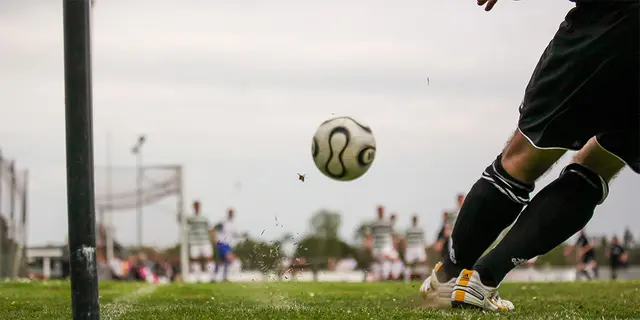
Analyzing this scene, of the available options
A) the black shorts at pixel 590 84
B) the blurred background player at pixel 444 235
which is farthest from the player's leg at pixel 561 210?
the blurred background player at pixel 444 235

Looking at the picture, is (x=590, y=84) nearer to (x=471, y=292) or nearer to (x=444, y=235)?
(x=471, y=292)

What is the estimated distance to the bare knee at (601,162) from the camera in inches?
185

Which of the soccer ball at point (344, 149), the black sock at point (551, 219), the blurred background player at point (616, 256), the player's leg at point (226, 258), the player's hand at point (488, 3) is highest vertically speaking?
the player's hand at point (488, 3)

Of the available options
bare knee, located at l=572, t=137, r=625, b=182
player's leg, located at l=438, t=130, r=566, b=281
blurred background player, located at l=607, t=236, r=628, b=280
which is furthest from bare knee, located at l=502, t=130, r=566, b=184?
blurred background player, located at l=607, t=236, r=628, b=280

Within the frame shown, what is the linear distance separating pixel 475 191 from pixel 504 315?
0.78 m

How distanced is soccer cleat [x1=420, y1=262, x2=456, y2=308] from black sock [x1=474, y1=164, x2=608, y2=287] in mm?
317

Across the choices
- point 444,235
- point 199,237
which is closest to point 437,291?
point 444,235

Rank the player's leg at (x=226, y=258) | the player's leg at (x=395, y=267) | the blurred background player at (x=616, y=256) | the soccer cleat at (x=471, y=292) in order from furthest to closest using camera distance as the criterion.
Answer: the blurred background player at (x=616, y=256) → the player's leg at (x=395, y=267) → the player's leg at (x=226, y=258) → the soccer cleat at (x=471, y=292)

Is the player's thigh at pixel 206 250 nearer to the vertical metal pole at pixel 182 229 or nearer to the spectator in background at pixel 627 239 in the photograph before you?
the vertical metal pole at pixel 182 229

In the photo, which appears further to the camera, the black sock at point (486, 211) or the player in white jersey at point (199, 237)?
the player in white jersey at point (199, 237)

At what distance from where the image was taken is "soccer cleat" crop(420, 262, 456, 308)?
5.07 m

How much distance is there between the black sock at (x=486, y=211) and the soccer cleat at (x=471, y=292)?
154mm

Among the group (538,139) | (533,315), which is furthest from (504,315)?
(538,139)

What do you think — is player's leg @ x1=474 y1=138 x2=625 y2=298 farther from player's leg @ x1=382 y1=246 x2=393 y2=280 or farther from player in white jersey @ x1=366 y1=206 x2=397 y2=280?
player's leg @ x1=382 y1=246 x2=393 y2=280
